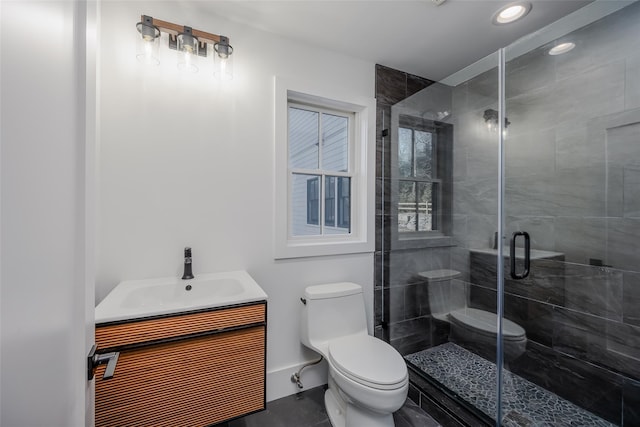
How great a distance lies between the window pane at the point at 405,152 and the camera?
2234 mm

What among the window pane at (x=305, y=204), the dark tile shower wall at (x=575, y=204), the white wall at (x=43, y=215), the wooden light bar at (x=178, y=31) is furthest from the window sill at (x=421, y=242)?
the white wall at (x=43, y=215)

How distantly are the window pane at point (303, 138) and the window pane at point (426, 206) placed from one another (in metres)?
0.92

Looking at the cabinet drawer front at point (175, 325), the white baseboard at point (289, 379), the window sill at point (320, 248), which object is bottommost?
the white baseboard at point (289, 379)

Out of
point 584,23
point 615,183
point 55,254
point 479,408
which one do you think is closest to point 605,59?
point 584,23

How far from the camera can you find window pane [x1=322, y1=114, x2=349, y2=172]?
7.07ft

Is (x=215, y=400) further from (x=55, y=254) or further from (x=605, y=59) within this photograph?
(x=605, y=59)

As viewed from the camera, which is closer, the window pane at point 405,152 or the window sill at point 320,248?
the window sill at point 320,248

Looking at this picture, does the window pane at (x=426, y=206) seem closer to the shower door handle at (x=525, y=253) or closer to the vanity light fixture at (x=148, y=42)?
the shower door handle at (x=525, y=253)

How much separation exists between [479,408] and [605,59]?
7.21 feet

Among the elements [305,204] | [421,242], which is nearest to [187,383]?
[305,204]

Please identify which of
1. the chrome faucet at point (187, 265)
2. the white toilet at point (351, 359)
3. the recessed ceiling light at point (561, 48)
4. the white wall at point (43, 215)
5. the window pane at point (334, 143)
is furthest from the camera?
the window pane at point (334, 143)

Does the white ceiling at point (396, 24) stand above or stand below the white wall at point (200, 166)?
above

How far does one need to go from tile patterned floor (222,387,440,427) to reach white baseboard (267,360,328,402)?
1.6 inches

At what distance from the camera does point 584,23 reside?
1616 millimetres
